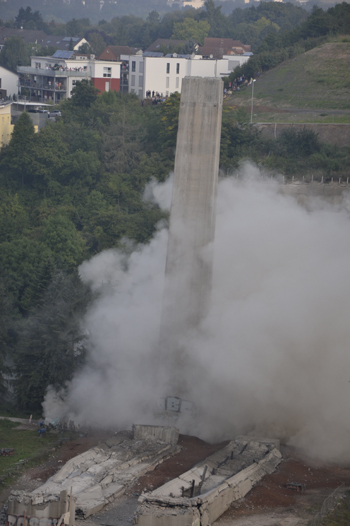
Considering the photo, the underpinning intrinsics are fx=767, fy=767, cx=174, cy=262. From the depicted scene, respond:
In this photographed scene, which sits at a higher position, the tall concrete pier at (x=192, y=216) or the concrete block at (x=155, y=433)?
the tall concrete pier at (x=192, y=216)

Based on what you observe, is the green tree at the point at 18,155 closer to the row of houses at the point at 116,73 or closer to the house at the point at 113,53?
the row of houses at the point at 116,73

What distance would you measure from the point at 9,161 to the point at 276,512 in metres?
42.5

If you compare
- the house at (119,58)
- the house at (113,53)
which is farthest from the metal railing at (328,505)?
the house at (113,53)

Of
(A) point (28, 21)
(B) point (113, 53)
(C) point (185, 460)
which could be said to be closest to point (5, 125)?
(B) point (113, 53)

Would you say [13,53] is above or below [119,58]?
above

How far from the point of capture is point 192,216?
1035 inches

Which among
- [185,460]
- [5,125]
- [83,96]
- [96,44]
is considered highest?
[96,44]

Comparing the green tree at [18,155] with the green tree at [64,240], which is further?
the green tree at [18,155]

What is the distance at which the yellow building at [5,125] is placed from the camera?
59.4m

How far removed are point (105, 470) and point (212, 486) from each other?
9.55ft

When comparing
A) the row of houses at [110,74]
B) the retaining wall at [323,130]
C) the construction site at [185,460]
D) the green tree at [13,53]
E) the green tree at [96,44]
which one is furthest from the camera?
the green tree at [96,44]

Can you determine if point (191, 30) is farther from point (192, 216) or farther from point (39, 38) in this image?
point (192, 216)

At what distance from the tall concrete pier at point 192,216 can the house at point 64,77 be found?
5407 cm

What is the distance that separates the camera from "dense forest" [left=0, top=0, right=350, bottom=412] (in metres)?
40.8
